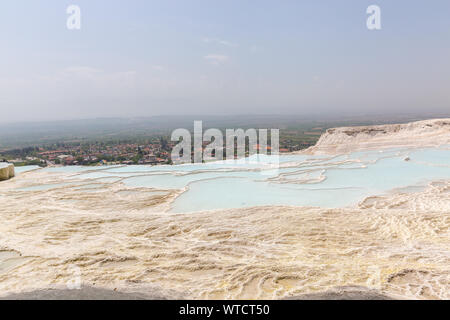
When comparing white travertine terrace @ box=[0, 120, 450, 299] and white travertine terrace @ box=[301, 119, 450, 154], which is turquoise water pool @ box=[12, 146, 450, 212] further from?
white travertine terrace @ box=[301, 119, 450, 154]

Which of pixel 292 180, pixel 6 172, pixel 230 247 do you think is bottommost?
pixel 230 247

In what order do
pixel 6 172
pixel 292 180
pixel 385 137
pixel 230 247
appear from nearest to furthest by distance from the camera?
pixel 230 247 → pixel 292 180 → pixel 6 172 → pixel 385 137

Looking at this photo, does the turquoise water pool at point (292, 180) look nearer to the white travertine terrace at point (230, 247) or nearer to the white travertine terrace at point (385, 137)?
the white travertine terrace at point (230, 247)

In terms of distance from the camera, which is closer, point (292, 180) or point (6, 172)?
point (292, 180)

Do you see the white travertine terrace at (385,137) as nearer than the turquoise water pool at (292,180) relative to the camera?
No

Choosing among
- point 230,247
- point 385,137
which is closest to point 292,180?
point 230,247

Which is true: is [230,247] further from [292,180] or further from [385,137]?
[385,137]

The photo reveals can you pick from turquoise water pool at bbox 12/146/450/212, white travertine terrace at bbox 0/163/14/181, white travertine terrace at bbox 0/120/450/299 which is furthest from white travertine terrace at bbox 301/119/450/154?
white travertine terrace at bbox 0/163/14/181

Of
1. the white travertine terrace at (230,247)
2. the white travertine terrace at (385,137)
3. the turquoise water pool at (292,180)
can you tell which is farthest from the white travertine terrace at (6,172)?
the white travertine terrace at (385,137)

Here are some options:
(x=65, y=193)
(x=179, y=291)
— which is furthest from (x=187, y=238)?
(x=65, y=193)

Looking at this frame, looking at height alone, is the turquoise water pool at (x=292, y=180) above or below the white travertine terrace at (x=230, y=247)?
above
